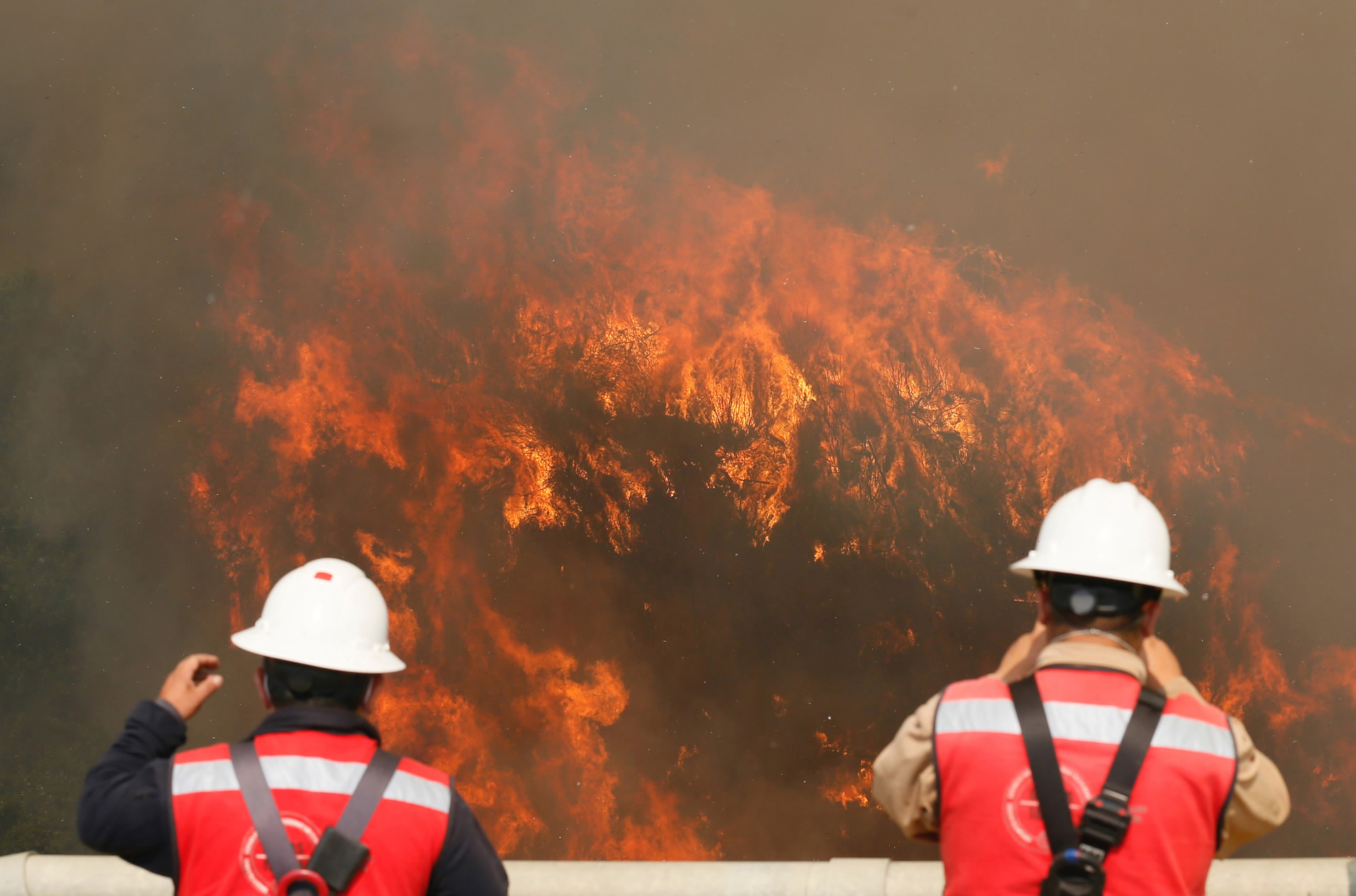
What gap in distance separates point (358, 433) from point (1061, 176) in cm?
636

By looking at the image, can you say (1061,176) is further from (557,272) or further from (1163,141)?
(557,272)

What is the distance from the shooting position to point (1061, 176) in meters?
7.82

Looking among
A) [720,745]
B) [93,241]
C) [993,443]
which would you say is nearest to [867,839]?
[720,745]

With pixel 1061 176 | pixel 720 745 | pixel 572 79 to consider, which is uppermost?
pixel 572 79

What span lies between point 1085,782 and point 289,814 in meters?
1.73

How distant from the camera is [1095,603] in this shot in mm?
2283

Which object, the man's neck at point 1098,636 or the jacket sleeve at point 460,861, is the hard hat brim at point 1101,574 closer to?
the man's neck at point 1098,636

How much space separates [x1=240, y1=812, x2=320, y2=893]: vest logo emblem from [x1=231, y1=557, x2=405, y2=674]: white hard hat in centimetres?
45

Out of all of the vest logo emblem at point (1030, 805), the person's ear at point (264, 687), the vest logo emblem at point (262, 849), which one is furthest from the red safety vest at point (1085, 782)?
the person's ear at point (264, 687)

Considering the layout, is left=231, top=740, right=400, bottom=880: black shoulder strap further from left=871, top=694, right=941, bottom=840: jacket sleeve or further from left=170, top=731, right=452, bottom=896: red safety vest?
left=871, top=694, right=941, bottom=840: jacket sleeve

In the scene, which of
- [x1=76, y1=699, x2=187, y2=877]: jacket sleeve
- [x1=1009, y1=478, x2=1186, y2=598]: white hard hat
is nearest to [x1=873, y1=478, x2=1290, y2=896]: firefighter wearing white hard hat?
[x1=1009, y1=478, x2=1186, y2=598]: white hard hat

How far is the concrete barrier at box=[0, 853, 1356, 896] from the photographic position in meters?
3.95

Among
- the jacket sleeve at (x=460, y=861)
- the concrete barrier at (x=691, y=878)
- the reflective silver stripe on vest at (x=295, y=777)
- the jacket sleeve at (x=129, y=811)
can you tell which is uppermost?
the reflective silver stripe on vest at (x=295, y=777)

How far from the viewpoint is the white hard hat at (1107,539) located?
2.53m
